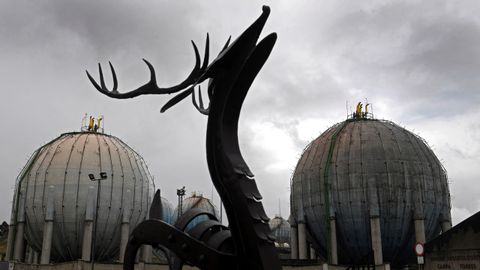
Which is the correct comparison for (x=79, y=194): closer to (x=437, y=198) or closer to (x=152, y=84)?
(x=437, y=198)

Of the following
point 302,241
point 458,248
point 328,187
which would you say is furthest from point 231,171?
point 302,241

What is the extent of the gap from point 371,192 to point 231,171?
907 inches

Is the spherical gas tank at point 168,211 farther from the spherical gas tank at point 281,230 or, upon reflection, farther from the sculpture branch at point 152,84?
the sculpture branch at point 152,84

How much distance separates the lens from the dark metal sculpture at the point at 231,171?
784 cm

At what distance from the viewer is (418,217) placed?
29.0 m

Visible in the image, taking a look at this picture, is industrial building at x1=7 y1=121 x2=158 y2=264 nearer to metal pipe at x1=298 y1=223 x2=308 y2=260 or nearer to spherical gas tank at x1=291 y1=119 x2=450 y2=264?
metal pipe at x1=298 y1=223 x2=308 y2=260

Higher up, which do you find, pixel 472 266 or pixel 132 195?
pixel 132 195

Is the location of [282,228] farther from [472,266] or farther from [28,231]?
[472,266]

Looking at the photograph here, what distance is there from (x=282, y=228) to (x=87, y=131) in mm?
32523

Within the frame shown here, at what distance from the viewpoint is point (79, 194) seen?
1296 inches

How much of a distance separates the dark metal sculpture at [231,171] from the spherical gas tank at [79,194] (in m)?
24.7

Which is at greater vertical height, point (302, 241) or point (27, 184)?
point (27, 184)

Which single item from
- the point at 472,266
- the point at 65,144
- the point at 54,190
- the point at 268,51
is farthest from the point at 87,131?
the point at 268,51

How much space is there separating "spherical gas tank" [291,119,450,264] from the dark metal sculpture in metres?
22.4
